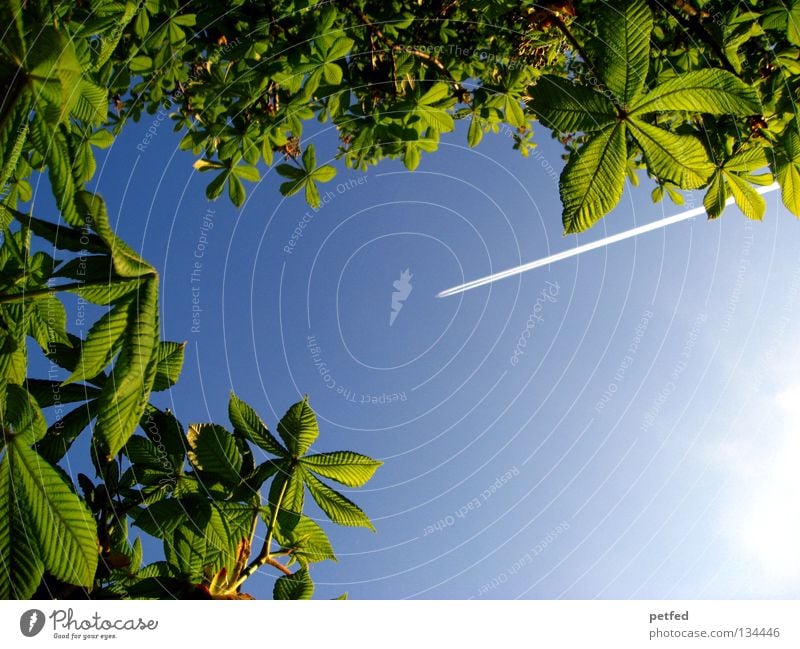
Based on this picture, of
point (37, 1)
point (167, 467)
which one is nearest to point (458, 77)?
point (37, 1)

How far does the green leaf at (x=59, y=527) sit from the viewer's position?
1.00 metres

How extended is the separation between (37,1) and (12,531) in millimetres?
1169

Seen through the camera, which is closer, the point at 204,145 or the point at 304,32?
the point at 304,32

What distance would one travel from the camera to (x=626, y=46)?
1.18m

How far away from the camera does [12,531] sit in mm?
997

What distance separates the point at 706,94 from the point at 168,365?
58.9 inches

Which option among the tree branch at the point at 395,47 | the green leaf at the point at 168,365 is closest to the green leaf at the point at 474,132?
the tree branch at the point at 395,47

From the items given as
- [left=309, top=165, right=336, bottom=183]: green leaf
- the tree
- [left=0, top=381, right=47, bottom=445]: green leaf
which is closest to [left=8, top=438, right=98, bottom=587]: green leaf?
the tree

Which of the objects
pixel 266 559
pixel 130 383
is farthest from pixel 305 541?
pixel 130 383

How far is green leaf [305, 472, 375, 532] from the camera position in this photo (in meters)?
1.44

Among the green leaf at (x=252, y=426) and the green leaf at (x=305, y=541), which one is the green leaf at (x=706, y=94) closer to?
the green leaf at (x=252, y=426)

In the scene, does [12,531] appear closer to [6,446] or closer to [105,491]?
[6,446]

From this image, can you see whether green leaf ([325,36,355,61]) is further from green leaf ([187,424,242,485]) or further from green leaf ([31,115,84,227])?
green leaf ([187,424,242,485])
